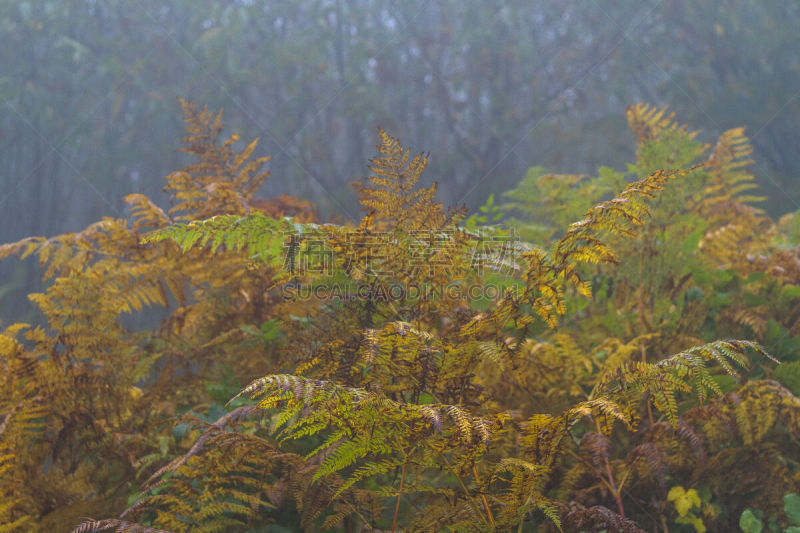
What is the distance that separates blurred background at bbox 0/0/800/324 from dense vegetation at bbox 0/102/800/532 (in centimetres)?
533

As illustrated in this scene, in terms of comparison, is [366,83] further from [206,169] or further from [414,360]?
[414,360]

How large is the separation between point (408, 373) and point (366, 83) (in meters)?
7.28

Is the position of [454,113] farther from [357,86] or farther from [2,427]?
[2,427]

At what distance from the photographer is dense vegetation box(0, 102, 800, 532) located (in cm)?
97

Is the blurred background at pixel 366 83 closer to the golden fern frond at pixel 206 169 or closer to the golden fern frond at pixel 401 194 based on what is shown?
the golden fern frond at pixel 206 169

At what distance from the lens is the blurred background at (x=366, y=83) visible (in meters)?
7.40

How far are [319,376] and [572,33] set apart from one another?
8.01m

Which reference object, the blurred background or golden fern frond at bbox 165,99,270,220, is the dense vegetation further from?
the blurred background

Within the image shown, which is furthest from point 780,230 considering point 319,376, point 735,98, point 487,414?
point 735,98

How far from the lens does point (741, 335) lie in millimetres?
1735

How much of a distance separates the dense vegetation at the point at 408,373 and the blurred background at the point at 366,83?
5332mm

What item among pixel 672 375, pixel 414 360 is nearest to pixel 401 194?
Result: pixel 414 360

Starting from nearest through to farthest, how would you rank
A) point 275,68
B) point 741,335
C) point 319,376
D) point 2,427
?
point 319,376 → point 2,427 → point 741,335 → point 275,68

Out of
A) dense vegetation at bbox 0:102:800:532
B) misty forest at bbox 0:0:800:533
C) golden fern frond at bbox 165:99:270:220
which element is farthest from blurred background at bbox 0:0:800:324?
dense vegetation at bbox 0:102:800:532
